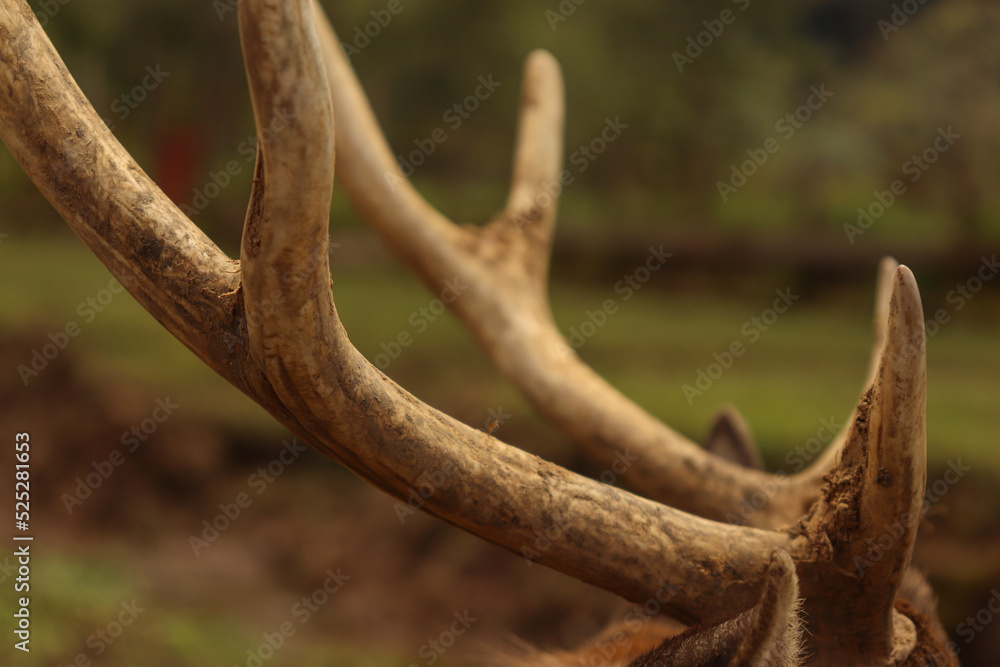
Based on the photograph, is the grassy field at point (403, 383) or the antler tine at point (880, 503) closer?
the antler tine at point (880, 503)

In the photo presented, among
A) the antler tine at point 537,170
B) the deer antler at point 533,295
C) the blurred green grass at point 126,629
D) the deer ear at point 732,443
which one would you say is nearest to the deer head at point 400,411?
the deer antler at point 533,295

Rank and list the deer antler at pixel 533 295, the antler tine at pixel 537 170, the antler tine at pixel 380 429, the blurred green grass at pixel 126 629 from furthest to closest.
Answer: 1. the blurred green grass at pixel 126 629
2. the antler tine at pixel 537 170
3. the deer antler at pixel 533 295
4. the antler tine at pixel 380 429

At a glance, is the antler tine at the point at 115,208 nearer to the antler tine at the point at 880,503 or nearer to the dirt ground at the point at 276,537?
the antler tine at the point at 880,503

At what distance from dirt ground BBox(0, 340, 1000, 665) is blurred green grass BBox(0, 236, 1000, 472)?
160mm

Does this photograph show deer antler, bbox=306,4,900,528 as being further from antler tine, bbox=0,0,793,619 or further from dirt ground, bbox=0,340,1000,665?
dirt ground, bbox=0,340,1000,665

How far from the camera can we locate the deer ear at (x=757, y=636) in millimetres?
605

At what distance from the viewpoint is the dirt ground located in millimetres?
2846

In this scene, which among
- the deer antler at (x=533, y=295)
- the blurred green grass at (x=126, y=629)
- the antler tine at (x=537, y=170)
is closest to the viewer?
the deer antler at (x=533, y=295)

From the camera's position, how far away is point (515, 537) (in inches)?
29.5

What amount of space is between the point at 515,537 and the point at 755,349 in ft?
12.2

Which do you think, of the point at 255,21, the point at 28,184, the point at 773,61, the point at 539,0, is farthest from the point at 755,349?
the point at 28,184

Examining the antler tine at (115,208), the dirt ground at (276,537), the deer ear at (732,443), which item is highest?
the antler tine at (115,208)

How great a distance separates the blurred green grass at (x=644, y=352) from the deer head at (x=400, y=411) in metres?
2.17

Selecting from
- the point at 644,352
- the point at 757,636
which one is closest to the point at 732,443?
the point at 757,636
